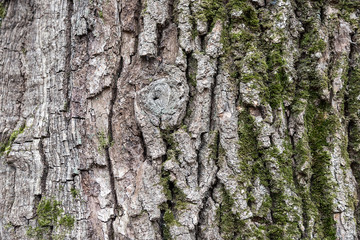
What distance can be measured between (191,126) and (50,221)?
3.29 ft

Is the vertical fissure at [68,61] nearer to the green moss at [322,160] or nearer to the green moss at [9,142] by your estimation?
the green moss at [9,142]

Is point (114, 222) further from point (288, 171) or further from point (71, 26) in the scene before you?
point (71, 26)

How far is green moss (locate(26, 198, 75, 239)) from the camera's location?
1.55 meters

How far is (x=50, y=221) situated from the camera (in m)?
1.58

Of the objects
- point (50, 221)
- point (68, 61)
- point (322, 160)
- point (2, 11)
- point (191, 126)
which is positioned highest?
point (2, 11)

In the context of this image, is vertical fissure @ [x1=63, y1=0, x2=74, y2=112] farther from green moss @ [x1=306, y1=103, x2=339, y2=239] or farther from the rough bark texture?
green moss @ [x1=306, y1=103, x2=339, y2=239]

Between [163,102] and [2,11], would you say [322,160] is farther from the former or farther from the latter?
[2,11]

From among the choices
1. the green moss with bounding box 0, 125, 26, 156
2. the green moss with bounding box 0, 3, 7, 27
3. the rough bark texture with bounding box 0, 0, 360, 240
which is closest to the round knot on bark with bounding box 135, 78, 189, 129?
the rough bark texture with bounding box 0, 0, 360, 240

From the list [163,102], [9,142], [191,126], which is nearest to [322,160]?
[191,126]

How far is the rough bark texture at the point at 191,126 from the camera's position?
1.49m

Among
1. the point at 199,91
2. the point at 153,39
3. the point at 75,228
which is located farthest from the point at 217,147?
the point at 75,228

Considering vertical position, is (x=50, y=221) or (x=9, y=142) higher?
(x=9, y=142)

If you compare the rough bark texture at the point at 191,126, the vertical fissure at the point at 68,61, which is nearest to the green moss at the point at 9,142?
the rough bark texture at the point at 191,126

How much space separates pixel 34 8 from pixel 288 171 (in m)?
2.07
